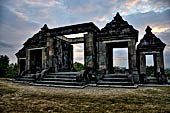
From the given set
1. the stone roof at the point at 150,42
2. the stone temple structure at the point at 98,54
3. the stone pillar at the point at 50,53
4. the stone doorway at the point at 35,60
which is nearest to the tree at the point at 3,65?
the stone doorway at the point at 35,60

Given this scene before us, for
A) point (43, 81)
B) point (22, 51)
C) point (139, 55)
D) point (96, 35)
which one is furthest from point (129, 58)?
point (22, 51)

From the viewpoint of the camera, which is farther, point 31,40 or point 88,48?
point 31,40

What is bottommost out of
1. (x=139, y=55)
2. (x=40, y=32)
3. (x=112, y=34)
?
(x=139, y=55)

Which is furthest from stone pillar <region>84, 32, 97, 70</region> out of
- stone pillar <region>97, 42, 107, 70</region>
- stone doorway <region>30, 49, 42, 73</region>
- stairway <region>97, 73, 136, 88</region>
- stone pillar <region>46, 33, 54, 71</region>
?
stone doorway <region>30, 49, 42, 73</region>

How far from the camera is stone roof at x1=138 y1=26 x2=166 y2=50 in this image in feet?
43.6

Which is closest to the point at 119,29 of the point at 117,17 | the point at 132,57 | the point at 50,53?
the point at 117,17

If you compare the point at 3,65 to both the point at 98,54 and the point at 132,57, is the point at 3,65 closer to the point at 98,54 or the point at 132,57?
the point at 98,54

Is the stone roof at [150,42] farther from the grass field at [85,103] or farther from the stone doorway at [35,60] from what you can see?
the stone doorway at [35,60]

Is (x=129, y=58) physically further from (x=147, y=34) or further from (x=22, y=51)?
(x=22, y=51)

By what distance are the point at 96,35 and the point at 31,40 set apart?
31.2 ft

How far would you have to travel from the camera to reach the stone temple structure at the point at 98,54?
955 centimetres

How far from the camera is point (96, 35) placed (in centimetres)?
1137

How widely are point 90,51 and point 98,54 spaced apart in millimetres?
977

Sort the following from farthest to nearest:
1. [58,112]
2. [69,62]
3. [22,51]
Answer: [22,51], [69,62], [58,112]
